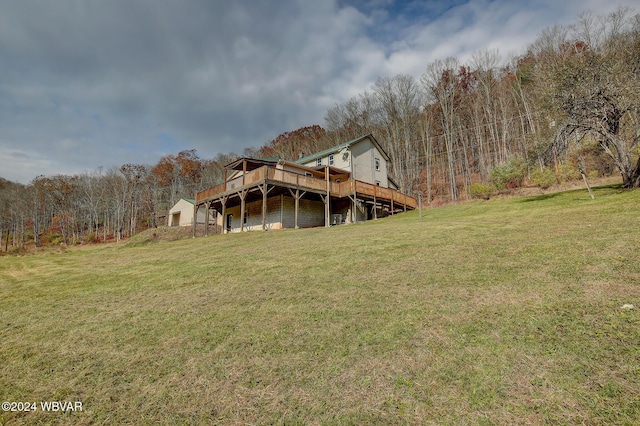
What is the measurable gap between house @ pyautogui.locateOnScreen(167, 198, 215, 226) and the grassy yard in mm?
29934

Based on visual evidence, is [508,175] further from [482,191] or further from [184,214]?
[184,214]

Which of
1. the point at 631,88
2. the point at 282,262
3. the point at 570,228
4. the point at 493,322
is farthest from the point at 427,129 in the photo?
the point at 493,322

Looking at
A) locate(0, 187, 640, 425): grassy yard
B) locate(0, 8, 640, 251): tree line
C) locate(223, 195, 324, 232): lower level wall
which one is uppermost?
locate(0, 8, 640, 251): tree line

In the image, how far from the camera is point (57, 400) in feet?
8.97

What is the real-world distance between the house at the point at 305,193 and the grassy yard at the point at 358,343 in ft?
43.3

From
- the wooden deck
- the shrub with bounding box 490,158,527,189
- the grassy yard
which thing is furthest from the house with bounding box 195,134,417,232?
the grassy yard

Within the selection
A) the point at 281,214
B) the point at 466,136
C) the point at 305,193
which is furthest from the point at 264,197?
the point at 466,136

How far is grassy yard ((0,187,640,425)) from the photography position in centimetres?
240

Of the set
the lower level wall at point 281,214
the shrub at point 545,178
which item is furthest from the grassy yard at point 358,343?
the shrub at point 545,178

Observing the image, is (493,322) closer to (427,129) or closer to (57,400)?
(57,400)

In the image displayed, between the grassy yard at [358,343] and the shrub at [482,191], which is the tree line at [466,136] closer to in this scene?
the shrub at [482,191]

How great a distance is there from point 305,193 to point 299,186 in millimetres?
1078

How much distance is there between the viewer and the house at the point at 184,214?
3569 centimetres

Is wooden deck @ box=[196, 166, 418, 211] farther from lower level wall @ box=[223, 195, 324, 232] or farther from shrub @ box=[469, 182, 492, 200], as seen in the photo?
shrub @ box=[469, 182, 492, 200]
